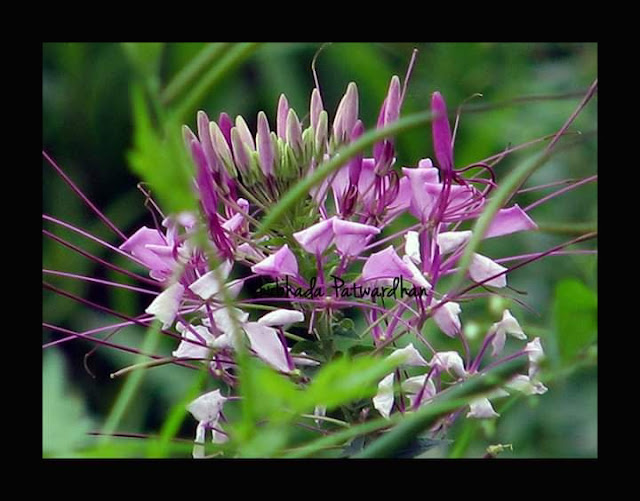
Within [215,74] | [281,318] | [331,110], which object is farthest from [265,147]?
[331,110]

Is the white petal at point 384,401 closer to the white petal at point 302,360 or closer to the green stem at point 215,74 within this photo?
the white petal at point 302,360

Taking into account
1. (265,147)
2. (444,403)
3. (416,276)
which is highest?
(265,147)

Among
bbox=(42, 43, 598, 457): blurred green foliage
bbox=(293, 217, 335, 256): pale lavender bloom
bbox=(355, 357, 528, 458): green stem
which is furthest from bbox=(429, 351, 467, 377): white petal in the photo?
bbox=(42, 43, 598, 457): blurred green foliage

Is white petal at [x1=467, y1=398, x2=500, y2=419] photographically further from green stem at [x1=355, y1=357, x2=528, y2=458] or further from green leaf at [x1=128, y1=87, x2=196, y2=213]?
green leaf at [x1=128, y1=87, x2=196, y2=213]

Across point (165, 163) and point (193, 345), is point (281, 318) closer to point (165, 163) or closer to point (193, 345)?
point (193, 345)

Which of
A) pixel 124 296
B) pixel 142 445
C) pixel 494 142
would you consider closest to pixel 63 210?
pixel 124 296

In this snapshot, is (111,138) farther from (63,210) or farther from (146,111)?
(146,111)
